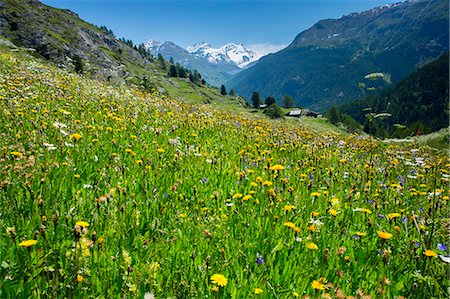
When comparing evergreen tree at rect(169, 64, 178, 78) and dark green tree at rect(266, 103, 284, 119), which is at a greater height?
evergreen tree at rect(169, 64, 178, 78)

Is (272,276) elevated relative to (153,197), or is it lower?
lower

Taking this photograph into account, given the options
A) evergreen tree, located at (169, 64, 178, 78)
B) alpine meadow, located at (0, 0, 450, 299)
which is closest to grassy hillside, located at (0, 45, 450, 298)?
alpine meadow, located at (0, 0, 450, 299)

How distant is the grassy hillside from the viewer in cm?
243

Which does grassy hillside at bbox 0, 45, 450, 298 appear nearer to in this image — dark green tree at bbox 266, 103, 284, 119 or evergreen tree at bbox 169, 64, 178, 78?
dark green tree at bbox 266, 103, 284, 119

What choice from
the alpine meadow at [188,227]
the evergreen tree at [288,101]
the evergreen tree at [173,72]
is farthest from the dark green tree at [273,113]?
the evergreen tree at [173,72]

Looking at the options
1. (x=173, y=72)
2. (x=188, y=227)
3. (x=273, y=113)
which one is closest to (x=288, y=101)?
(x=173, y=72)

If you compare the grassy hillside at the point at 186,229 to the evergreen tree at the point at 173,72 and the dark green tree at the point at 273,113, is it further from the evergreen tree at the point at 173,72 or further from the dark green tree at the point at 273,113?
the evergreen tree at the point at 173,72

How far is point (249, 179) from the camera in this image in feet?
16.2

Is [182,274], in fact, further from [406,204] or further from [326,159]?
[326,159]

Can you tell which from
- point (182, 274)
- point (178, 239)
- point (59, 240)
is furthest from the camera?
point (178, 239)

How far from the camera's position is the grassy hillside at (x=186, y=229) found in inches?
95.5

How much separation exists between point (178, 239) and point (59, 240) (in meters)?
1.08

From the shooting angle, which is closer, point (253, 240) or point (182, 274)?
point (182, 274)

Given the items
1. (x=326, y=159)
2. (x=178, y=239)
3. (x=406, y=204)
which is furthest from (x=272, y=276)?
(x=326, y=159)
